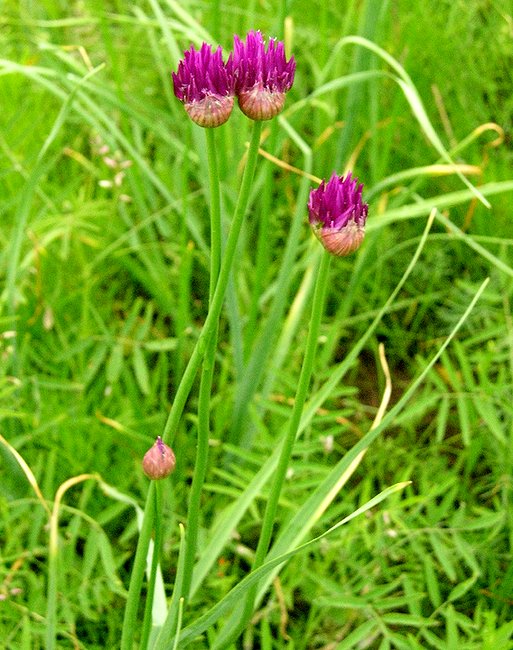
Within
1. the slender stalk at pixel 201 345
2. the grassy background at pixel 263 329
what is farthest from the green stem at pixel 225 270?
the grassy background at pixel 263 329

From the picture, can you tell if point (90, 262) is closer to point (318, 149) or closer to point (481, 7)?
point (318, 149)

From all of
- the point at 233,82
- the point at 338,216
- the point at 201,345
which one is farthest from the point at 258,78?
the point at 201,345

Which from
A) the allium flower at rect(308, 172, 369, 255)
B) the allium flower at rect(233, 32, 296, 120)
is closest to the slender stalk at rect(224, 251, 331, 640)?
the allium flower at rect(308, 172, 369, 255)

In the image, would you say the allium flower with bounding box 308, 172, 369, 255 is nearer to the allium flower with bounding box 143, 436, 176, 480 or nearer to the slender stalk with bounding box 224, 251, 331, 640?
the slender stalk with bounding box 224, 251, 331, 640

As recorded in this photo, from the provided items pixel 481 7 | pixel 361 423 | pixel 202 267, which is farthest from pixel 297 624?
pixel 481 7

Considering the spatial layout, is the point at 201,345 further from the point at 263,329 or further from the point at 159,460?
the point at 263,329
